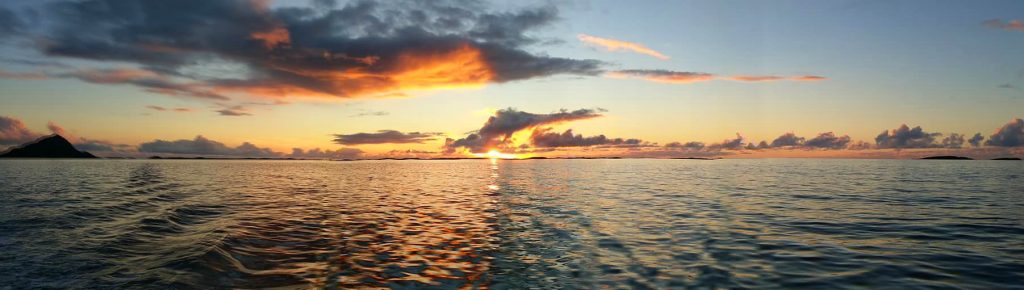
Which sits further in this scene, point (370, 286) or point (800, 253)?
point (800, 253)

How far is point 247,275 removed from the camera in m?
15.4

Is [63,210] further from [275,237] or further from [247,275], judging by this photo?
[247,275]

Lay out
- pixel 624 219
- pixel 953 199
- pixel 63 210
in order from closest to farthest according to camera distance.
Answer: pixel 624 219
pixel 63 210
pixel 953 199

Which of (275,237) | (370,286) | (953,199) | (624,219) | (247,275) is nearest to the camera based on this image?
(370,286)

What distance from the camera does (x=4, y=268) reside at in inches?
607

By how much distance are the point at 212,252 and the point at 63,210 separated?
20839 millimetres

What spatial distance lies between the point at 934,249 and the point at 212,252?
26.2 metres

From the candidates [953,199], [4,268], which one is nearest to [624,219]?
[4,268]

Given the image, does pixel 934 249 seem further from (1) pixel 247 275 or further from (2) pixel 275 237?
(2) pixel 275 237

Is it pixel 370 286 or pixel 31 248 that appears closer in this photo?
pixel 370 286

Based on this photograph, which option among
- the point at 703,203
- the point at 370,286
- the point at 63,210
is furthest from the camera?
the point at 703,203

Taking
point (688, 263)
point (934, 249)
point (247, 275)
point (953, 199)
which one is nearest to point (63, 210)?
point (247, 275)

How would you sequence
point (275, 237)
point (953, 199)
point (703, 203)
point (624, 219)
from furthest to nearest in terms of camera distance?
point (953, 199) < point (703, 203) < point (624, 219) < point (275, 237)

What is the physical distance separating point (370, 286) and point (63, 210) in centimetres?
2899
